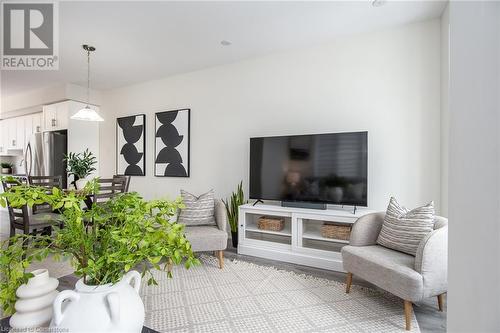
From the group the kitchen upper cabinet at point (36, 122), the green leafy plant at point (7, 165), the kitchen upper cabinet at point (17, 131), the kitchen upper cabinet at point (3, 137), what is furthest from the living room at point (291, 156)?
the green leafy plant at point (7, 165)

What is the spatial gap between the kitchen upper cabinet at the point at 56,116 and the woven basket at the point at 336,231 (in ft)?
16.3

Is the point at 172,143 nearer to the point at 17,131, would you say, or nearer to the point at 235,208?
the point at 235,208

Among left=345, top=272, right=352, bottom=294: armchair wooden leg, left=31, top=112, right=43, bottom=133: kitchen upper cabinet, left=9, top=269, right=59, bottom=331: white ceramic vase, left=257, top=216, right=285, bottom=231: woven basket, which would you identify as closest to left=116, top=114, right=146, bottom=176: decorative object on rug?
left=31, top=112, right=43, bottom=133: kitchen upper cabinet

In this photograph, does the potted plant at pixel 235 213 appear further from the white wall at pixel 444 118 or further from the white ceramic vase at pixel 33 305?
the white ceramic vase at pixel 33 305

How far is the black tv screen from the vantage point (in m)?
2.78

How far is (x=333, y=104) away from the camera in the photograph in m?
3.18

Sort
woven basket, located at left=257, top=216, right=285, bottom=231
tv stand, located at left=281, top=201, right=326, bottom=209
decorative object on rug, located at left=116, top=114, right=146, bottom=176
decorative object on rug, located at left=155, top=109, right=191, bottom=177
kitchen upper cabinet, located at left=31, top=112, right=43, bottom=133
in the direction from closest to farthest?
tv stand, located at left=281, top=201, right=326, bottom=209 → woven basket, located at left=257, top=216, right=285, bottom=231 → decorative object on rug, located at left=155, top=109, right=191, bottom=177 → decorative object on rug, located at left=116, top=114, right=146, bottom=176 → kitchen upper cabinet, located at left=31, top=112, right=43, bottom=133

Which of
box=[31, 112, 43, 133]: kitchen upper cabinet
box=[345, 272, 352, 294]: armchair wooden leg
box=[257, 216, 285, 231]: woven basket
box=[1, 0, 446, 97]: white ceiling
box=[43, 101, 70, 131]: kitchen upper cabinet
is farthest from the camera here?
box=[31, 112, 43, 133]: kitchen upper cabinet

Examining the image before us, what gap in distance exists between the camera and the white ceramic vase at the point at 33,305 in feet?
2.43

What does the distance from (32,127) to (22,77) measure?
60.6 inches

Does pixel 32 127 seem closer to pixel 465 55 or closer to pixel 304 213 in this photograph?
pixel 304 213

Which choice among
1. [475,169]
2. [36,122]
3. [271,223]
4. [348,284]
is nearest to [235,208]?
[271,223]

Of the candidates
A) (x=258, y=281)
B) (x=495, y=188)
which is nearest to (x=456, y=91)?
(x=495, y=188)

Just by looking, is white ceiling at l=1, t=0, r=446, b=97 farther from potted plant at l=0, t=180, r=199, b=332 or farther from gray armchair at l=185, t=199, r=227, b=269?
potted plant at l=0, t=180, r=199, b=332
